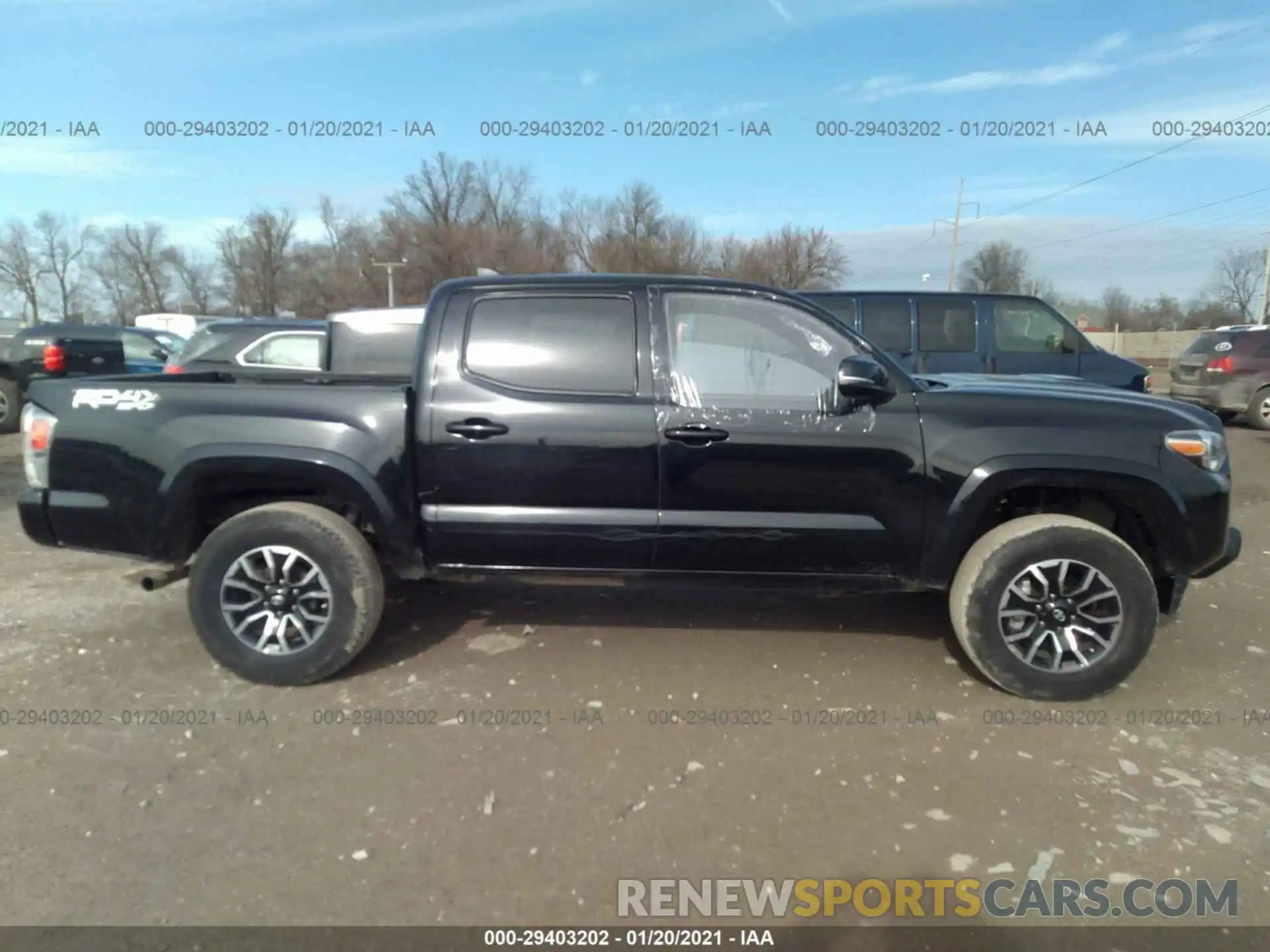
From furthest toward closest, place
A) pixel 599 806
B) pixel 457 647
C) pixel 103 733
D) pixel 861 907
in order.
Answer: pixel 457 647, pixel 103 733, pixel 599 806, pixel 861 907

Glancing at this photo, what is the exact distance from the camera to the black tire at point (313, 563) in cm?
368

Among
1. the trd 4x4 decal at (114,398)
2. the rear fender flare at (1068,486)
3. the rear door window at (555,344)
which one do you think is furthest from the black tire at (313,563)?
the rear fender flare at (1068,486)

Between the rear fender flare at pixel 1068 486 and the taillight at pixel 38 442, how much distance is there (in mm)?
4213

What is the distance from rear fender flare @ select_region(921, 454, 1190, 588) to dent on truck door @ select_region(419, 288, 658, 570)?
1.40 meters

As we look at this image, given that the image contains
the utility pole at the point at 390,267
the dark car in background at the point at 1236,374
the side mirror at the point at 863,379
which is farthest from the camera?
the utility pole at the point at 390,267

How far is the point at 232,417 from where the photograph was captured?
366 centimetres

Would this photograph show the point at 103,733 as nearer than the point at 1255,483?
Yes

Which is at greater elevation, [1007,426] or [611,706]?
[1007,426]

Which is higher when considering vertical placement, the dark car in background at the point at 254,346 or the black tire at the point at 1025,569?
the dark car in background at the point at 254,346

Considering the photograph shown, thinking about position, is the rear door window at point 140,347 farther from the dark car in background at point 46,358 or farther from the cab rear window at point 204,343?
the cab rear window at point 204,343

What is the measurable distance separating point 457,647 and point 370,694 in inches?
23.2

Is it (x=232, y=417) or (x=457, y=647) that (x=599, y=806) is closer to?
(x=457, y=647)

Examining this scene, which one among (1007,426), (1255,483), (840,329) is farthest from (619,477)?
(1255,483)

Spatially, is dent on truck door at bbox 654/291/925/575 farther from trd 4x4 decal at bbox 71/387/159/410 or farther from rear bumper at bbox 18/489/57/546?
rear bumper at bbox 18/489/57/546
